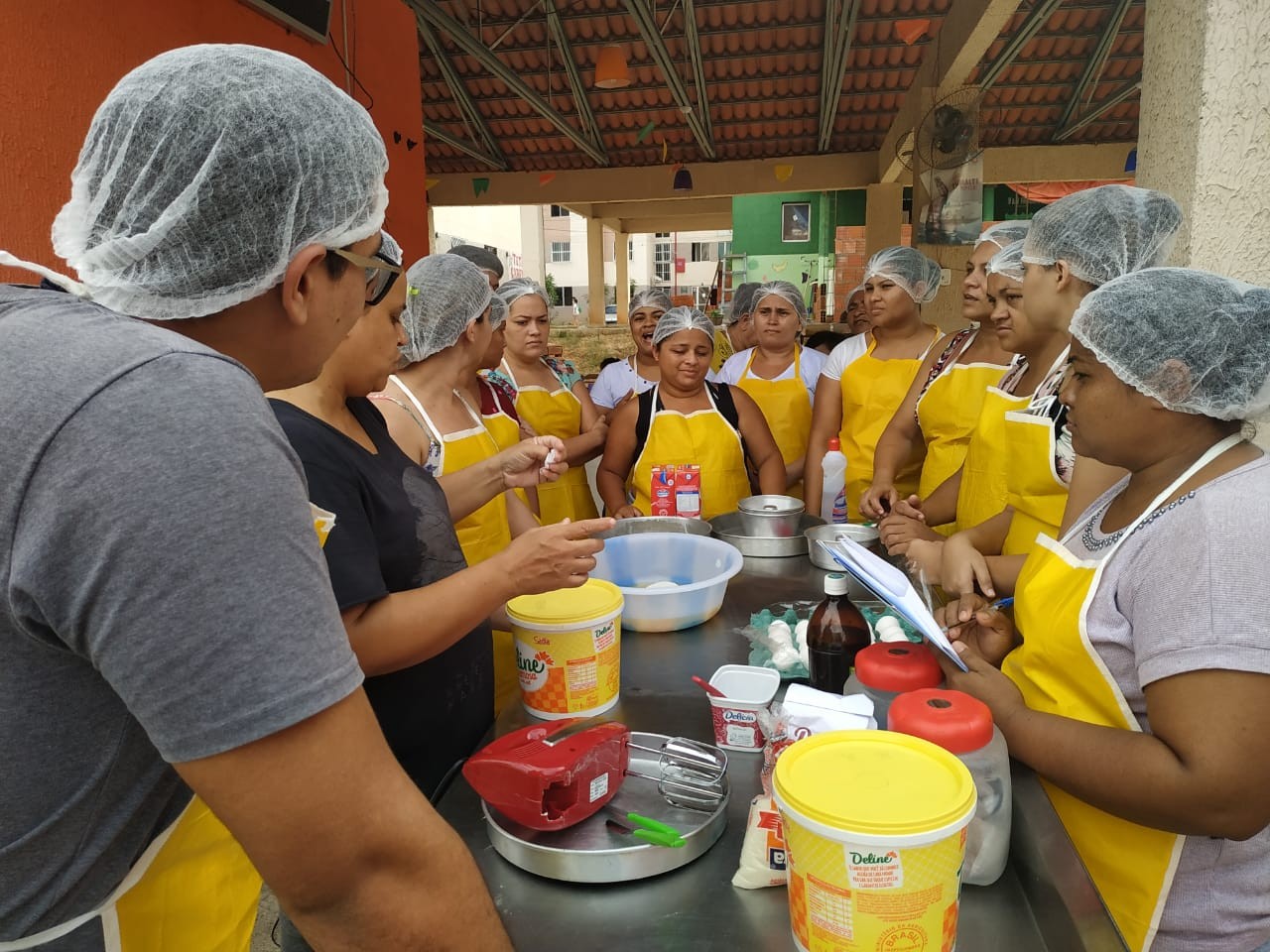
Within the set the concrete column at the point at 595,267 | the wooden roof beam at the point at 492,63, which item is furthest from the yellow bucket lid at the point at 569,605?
the concrete column at the point at 595,267

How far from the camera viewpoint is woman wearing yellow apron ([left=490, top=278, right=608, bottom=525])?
4309mm

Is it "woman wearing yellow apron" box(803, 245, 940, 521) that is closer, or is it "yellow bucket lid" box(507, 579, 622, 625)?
"yellow bucket lid" box(507, 579, 622, 625)

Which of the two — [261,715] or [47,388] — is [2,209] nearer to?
[47,388]

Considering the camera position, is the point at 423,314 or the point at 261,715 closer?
the point at 261,715

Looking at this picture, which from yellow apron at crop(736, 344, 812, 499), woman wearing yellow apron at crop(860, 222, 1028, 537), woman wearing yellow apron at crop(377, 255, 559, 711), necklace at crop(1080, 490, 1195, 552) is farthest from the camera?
yellow apron at crop(736, 344, 812, 499)

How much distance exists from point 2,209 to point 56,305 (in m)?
2.87

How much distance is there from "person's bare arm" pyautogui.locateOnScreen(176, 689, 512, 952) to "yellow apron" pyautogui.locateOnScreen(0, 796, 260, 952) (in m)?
0.28

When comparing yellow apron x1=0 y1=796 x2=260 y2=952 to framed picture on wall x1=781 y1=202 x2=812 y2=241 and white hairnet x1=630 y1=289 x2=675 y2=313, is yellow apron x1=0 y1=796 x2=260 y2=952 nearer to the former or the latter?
white hairnet x1=630 y1=289 x2=675 y2=313

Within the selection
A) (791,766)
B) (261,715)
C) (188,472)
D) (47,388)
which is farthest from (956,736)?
(47,388)

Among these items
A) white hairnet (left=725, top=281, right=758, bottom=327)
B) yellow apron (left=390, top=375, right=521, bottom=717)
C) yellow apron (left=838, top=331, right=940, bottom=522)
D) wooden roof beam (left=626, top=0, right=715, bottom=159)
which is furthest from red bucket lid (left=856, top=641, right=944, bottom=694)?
wooden roof beam (left=626, top=0, right=715, bottom=159)

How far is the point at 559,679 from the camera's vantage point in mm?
1575

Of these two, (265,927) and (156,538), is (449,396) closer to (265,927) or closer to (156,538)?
(265,927)

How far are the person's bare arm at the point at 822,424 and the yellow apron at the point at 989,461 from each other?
1.31m

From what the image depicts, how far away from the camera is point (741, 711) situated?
56.4 inches
